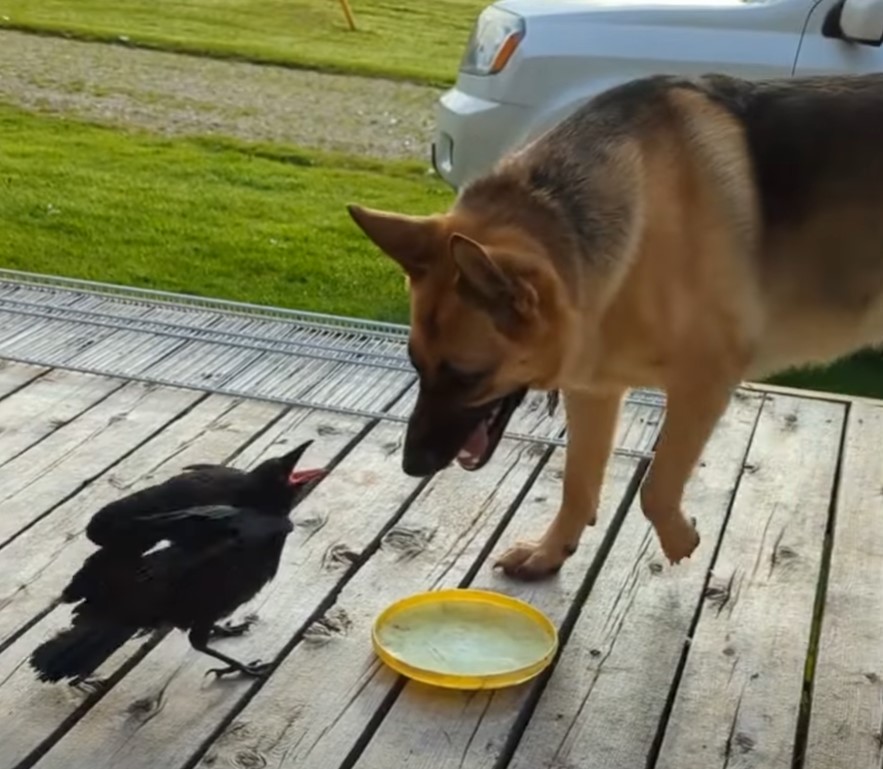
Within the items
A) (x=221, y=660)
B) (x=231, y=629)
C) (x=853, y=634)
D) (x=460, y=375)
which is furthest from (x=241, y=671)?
(x=853, y=634)

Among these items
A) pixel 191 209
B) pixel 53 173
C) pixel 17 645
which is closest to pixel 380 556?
pixel 17 645

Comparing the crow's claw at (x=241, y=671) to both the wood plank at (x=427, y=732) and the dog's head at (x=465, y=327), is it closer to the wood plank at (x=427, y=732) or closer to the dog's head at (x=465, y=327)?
the wood plank at (x=427, y=732)

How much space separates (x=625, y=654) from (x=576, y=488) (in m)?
0.44

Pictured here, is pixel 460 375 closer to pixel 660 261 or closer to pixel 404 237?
pixel 404 237

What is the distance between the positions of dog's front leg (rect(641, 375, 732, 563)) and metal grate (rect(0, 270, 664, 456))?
3.02 feet

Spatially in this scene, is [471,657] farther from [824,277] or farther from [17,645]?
[824,277]

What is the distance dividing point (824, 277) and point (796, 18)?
7.20 ft

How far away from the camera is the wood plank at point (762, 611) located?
2.66 meters

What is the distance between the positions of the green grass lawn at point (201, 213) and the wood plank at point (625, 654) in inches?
95.3

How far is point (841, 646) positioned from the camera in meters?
2.97

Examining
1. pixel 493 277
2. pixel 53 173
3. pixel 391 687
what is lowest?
pixel 53 173

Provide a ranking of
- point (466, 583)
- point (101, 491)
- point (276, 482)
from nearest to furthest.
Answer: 1. point (276, 482)
2. point (466, 583)
3. point (101, 491)

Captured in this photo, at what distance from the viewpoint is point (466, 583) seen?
3168 mm

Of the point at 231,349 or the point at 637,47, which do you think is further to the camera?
the point at 637,47
